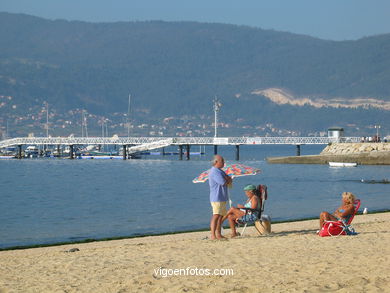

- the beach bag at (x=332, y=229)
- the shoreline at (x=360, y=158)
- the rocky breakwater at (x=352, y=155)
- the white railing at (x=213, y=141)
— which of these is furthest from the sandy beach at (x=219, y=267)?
the white railing at (x=213, y=141)

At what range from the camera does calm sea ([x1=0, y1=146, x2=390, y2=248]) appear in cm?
2327

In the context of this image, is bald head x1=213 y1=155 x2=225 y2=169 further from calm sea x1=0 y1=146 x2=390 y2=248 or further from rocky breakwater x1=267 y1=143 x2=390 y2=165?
rocky breakwater x1=267 y1=143 x2=390 y2=165

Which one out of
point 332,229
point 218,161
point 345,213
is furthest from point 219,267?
point 345,213

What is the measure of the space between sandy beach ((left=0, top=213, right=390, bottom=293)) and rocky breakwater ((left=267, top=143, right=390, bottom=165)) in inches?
1983

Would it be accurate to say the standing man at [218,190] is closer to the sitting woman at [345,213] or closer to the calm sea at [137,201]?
the sitting woman at [345,213]

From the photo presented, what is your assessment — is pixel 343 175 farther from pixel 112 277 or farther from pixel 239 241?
pixel 112 277

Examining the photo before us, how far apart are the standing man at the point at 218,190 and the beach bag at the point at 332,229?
1859 millimetres

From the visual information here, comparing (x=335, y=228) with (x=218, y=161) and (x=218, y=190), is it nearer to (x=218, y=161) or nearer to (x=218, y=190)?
(x=218, y=190)

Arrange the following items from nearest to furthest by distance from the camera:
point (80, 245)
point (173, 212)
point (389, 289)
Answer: point (389, 289), point (80, 245), point (173, 212)

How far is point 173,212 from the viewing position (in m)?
28.6

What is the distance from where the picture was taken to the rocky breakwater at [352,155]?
64438 millimetres

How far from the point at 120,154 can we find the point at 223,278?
91970 millimetres

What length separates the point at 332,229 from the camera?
49.3ft

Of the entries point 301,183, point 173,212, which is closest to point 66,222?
point 173,212
